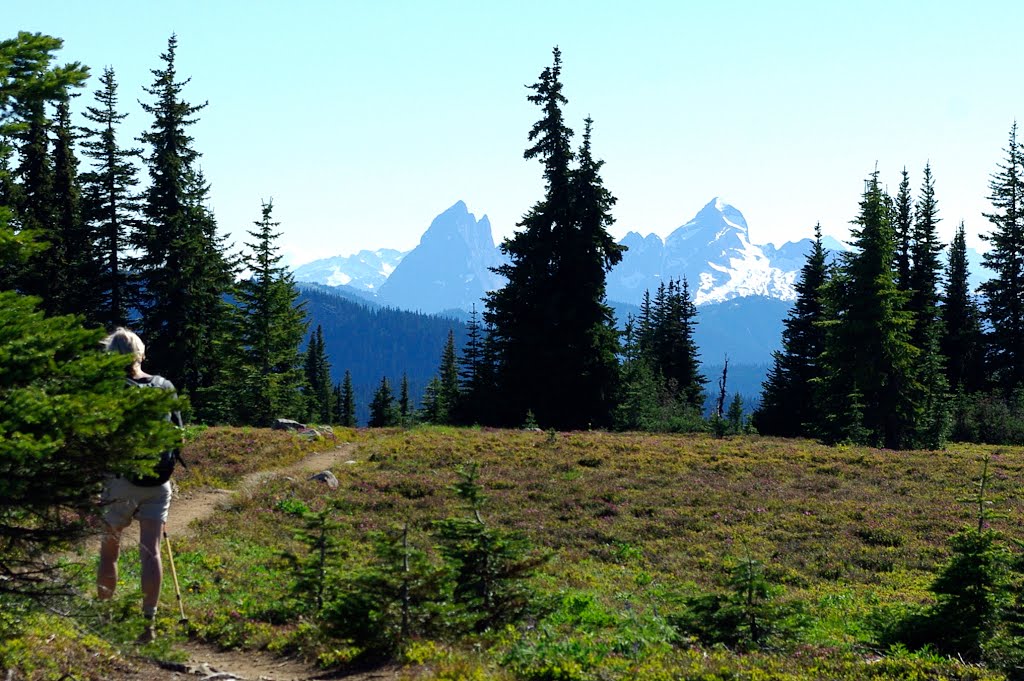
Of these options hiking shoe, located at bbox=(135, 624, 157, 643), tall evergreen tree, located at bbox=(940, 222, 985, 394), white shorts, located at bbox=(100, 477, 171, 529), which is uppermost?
tall evergreen tree, located at bbox=(940, 222, 985, 394)

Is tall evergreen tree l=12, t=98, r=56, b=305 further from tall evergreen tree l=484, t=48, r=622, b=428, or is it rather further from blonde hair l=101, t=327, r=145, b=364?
blonde hair l=101, t=327, r=145, b=364

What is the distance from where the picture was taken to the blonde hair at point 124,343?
661 cm

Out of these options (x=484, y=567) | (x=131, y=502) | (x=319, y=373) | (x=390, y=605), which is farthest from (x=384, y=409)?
(x=131, y=502)

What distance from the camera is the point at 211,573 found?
11.8m

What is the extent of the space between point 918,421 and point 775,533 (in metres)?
22.9

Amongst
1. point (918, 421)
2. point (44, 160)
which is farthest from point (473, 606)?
point (44, 160)

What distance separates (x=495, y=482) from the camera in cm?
2150

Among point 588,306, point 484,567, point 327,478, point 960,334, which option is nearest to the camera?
point 484,567

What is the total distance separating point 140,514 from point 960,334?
6477 centimetres

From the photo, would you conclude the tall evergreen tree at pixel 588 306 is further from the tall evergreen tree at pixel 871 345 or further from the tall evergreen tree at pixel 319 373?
the tall evergreen tree at pixel 319 373

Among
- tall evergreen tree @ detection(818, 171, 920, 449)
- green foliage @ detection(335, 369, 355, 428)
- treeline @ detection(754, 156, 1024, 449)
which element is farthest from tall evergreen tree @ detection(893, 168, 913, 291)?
green foliage @ detection(335, 369, 355, 428)

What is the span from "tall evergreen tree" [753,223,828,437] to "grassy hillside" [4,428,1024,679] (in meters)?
22.6

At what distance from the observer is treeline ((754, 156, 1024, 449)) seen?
34375 millimetres

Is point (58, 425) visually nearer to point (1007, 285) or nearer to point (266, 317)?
point (266, 317)
